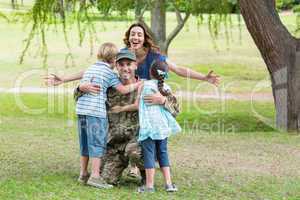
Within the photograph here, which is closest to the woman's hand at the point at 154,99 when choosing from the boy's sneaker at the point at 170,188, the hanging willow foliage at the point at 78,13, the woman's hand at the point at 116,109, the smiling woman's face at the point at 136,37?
the woman's hand at the point at 116,109

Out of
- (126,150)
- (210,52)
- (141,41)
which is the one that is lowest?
(210,52)

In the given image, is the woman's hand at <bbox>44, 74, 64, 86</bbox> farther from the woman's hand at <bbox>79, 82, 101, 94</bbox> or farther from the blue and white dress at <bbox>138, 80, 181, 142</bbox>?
the blue and white dress at <bbox>138, 80, 181, 142</bbox>

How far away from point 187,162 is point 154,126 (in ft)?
7.28

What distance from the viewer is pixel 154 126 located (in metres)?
6.50

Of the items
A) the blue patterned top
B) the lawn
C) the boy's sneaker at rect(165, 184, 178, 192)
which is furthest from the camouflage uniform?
the lawn

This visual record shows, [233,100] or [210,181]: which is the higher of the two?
[210,181]

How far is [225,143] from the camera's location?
421 inches

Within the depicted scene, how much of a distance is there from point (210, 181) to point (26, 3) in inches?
244

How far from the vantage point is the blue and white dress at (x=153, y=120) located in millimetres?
6480

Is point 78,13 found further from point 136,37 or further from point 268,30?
point 136,37

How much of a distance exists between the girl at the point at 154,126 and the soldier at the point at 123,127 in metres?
0.08

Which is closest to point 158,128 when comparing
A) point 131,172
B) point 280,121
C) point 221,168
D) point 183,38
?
point 131,172

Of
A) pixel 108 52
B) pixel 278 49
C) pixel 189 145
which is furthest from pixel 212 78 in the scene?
pixel 278 49

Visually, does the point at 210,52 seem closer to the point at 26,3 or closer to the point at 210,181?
the point at 26,3
